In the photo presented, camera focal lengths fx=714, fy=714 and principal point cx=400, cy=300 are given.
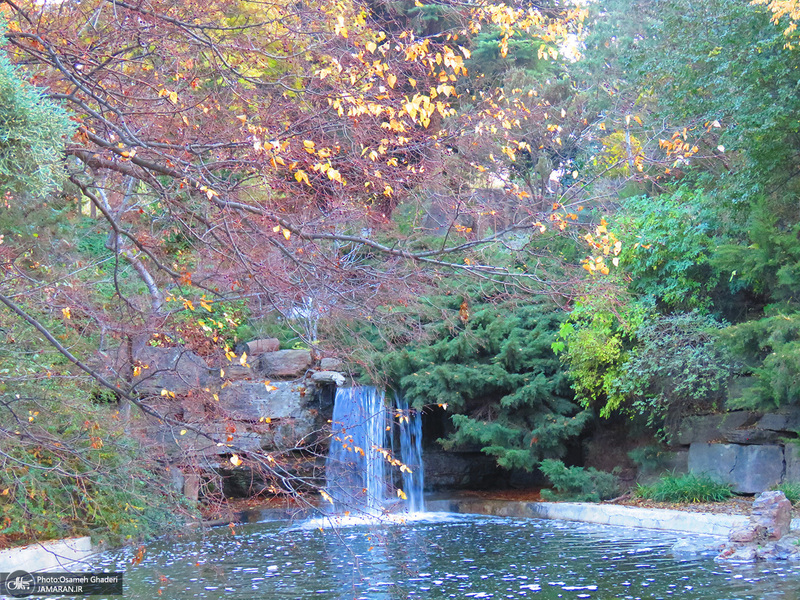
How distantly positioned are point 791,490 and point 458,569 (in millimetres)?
4629

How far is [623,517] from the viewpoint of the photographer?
9.75 m

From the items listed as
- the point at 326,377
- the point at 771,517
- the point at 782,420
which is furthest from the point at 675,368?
the point at 326,377

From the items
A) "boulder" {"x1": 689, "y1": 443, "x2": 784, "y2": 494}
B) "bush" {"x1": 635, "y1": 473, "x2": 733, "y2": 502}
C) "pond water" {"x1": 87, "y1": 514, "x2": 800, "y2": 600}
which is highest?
"boulder" {"x1": 689, "y1": 443, "x2": 784, "y2": 494}

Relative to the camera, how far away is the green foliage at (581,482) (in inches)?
441

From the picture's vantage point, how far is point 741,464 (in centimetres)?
1019

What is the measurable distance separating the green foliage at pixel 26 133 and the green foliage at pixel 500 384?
29.0 feet

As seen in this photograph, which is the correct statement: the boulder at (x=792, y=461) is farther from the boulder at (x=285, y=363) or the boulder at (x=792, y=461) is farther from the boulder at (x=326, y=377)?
the boulder at (x=285, y=363)

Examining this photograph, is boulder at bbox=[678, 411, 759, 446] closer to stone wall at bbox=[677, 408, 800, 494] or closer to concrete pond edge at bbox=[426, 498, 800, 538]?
stone wall at bbox=[677, 408, 800, 494]

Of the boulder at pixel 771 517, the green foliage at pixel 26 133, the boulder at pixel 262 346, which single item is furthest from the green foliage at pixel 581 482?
the green foliage at pixel 26 133

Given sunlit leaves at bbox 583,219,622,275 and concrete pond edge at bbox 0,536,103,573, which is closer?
sunlit leaves at bbox 583,219,622,275

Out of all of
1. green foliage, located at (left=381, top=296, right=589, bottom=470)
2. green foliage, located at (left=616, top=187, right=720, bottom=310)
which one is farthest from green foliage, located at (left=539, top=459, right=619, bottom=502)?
green foliage, located at (left=616, top=187, right=720, bottom=310)

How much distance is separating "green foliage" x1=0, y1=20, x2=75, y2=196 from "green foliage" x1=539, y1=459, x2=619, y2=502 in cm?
954

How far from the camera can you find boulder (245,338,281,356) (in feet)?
48.0

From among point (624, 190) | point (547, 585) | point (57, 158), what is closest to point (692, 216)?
point (624, 190)
